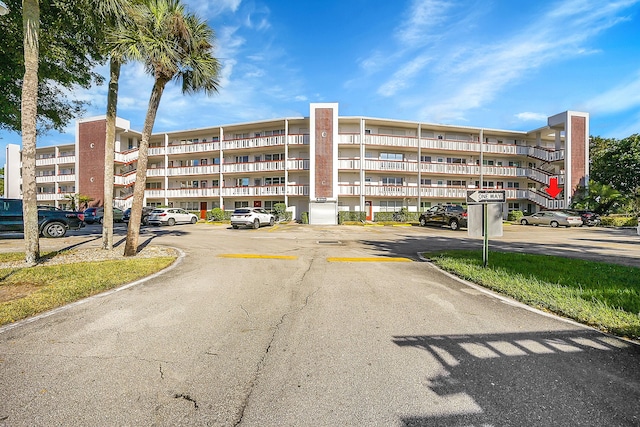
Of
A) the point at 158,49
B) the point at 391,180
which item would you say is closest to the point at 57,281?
the point at 158,49

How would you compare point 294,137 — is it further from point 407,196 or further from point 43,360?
point 43,360

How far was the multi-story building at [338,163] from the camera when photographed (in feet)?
105

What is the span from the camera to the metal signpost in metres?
8.11

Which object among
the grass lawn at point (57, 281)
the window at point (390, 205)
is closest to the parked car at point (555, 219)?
the window at point (390, 205)

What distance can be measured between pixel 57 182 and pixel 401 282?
52.7 m

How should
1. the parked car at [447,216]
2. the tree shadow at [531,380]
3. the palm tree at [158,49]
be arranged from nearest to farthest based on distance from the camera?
1. the tree shadow at [531,380]
2. the palm tree at [158,49]
3. the parked car at [447,216]

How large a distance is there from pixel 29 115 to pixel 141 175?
308 cm

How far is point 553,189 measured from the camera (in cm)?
3441

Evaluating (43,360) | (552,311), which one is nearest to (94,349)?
(43,360)

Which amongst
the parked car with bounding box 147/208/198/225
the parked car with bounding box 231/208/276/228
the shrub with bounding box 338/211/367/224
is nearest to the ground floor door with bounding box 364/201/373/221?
the shrub with bounding box 338/211/367/224

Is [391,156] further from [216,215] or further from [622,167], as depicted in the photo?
[622,167]

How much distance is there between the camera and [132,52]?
941cm

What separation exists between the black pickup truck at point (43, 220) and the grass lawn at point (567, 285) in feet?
59.9

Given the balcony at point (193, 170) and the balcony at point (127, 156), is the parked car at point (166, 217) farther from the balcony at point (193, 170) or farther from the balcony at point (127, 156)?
the balcony at point (127, 156)
